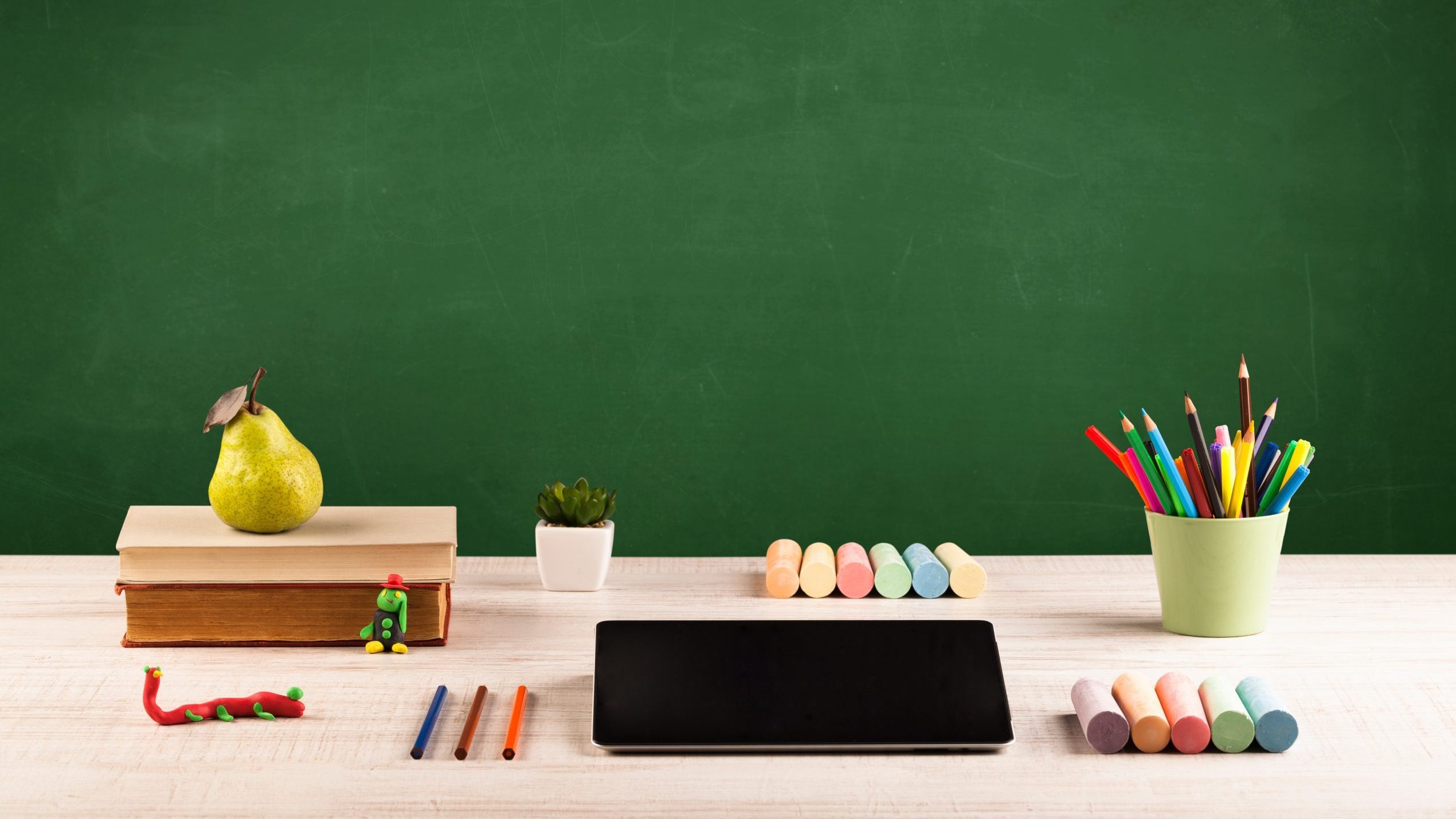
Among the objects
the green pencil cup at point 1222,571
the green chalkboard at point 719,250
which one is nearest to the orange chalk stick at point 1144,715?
the green pencil cup at point 1222,571

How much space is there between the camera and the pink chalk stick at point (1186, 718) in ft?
2.39

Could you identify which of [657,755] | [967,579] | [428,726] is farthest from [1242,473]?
[428,726]

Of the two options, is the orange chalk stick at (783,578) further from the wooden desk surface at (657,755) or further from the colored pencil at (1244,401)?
the colored pencil at (1244,401)

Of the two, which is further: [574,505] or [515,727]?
[574,505]

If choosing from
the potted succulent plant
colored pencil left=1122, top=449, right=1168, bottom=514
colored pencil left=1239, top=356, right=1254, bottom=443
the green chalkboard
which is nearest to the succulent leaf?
the potted succulent plant

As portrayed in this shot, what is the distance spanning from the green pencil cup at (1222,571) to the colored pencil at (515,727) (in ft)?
1.73

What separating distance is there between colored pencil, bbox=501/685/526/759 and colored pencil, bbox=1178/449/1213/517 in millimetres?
569

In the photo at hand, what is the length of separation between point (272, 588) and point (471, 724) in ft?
0.91

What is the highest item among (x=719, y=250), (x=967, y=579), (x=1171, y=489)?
(x=719, y=250)

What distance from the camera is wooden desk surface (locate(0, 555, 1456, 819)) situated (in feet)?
2.19

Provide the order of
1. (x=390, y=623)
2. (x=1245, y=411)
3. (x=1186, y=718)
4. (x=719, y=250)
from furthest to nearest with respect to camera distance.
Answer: (x=719, y=250), (x=1245, y=411), (x=390, y=623), (x=1186, y=718)

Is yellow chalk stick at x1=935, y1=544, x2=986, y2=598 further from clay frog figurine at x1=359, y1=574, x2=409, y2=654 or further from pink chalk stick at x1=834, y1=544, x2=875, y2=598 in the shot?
clay frog figurine at x1=359, y1=574, x2=409, y2=654

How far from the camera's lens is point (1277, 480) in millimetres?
994

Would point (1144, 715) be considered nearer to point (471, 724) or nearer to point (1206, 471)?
point (1206, 471)
